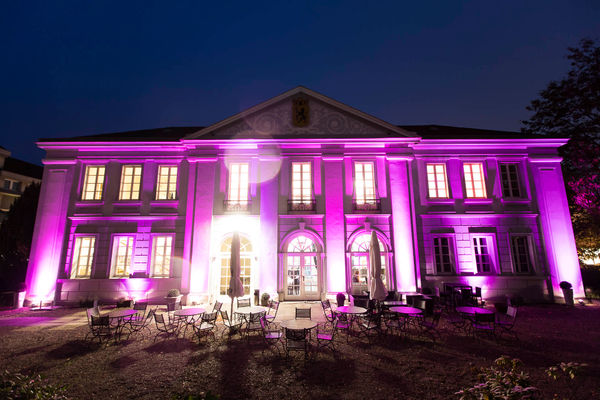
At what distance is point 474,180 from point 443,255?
4.69 m

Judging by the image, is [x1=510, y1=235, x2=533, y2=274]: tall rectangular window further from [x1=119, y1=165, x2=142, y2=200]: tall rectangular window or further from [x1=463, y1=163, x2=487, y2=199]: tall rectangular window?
[x1=119, y1=165, x2=142, y2=200]: tall rectangular window

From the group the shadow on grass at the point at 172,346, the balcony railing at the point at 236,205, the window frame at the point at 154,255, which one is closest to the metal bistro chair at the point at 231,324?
the shadow on grass at the point at 172,346

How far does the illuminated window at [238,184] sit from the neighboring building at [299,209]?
0.08 m

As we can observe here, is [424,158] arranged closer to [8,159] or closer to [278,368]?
[278,368]

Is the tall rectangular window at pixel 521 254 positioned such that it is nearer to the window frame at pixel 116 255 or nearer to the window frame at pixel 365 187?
the window frame at pixel 365 187

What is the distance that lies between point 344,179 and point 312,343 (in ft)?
28.8

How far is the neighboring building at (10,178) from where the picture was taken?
26.0 m

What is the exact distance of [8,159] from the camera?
27.8m

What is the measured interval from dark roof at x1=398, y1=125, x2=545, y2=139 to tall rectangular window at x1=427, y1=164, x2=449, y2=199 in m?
1.72

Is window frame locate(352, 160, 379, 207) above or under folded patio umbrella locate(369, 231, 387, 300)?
above

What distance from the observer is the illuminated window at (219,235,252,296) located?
14047 millimetres

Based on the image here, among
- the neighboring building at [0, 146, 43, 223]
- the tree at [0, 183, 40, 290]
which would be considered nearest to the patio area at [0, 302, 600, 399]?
the tree at [0, 183, 40, 290]

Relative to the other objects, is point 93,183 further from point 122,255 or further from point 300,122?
point 300,122

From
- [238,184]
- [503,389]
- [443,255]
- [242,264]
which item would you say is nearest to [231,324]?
[242,264]
